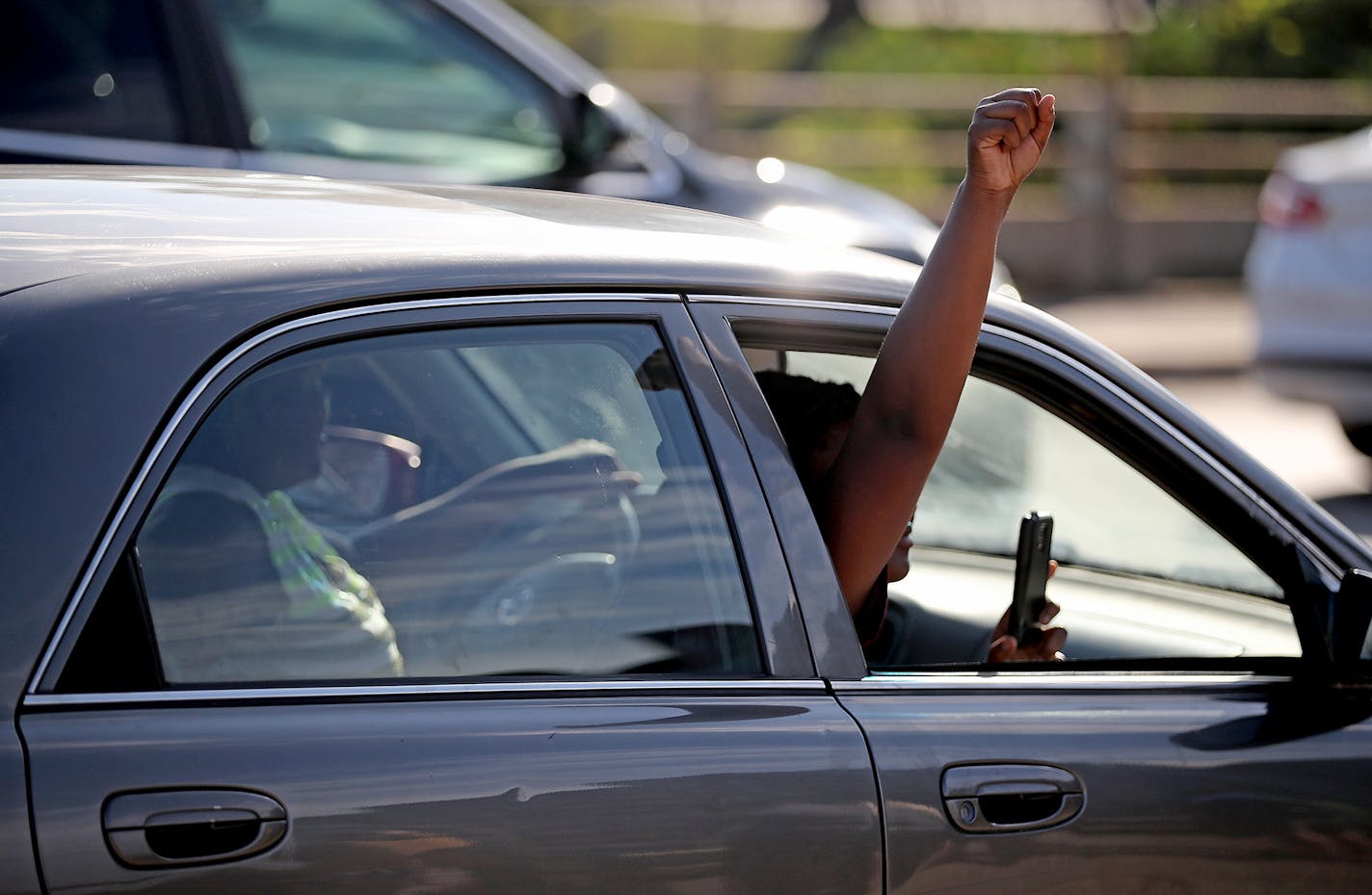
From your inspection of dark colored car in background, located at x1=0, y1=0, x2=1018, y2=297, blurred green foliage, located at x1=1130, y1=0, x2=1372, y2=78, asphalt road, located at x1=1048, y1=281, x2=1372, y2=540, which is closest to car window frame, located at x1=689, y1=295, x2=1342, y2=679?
dark colored car in background, located at x1=0, y1=0, x2=1018, y2=297

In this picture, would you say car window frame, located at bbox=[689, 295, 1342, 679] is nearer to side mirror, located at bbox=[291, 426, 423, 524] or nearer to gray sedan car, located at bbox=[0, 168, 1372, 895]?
gray sedan car, located at bbox=[0, 168, 1372, 895]

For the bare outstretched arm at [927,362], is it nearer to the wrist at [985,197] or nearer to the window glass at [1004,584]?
the wrist at [985,197]

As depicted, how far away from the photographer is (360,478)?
2014 millimetres

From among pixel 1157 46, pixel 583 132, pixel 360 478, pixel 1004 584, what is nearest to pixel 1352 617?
pixel 1004 584

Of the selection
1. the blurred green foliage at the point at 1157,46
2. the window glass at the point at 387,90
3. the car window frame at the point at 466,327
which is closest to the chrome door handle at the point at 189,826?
the car window frame at the point at 466,327

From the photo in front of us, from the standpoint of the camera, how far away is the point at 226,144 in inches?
185

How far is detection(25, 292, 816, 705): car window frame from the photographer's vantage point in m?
1.71

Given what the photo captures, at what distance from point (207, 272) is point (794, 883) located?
937 millimetres

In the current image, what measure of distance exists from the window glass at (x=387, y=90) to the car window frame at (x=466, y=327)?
120 inches

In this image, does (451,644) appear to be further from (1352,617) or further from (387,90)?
(387,90)

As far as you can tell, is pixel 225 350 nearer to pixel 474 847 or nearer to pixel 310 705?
pixel 310 705

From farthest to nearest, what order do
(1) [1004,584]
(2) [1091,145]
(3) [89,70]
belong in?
(2) [1091,145] → (3) [89,70] → (1) [1004,584]

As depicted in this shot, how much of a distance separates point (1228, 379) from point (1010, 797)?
371 inches

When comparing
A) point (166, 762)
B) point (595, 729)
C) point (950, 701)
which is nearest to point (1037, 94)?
point (950, 701)
